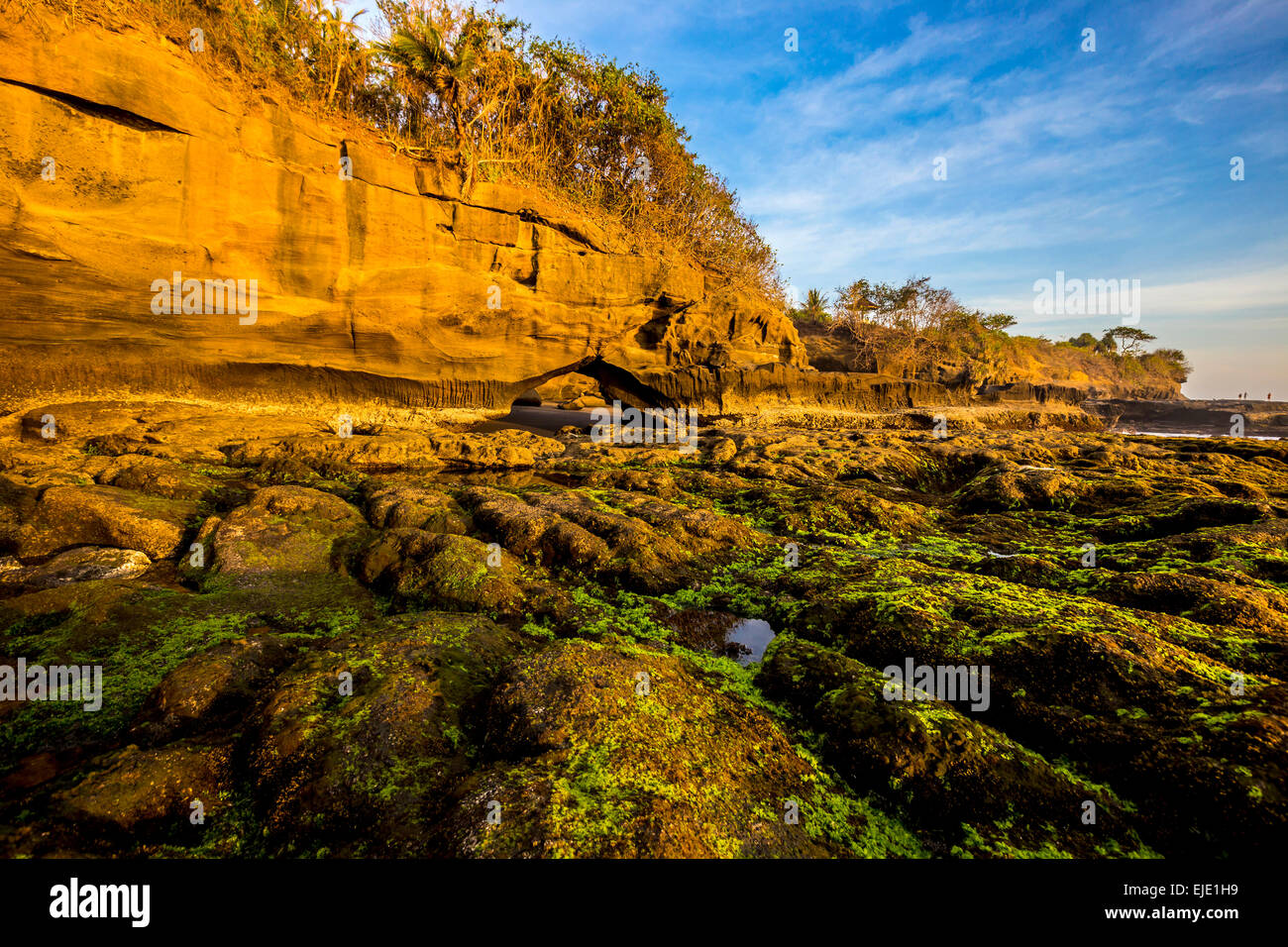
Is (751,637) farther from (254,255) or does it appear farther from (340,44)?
(340,44)

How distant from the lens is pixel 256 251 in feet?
35.9

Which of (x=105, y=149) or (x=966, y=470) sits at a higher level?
(x=105, y=149)

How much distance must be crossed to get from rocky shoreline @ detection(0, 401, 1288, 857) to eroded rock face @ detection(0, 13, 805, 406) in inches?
194

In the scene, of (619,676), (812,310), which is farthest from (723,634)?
(812,310)

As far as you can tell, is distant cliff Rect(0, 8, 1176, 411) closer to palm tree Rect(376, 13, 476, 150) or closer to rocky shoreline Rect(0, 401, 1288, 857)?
palm tree Rect(376, 13, 476, 150)

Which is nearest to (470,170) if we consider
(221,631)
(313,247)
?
(313,247)

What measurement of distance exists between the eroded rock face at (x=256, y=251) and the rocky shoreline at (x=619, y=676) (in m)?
4.92

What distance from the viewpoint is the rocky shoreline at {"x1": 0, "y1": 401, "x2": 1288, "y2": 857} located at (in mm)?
2049

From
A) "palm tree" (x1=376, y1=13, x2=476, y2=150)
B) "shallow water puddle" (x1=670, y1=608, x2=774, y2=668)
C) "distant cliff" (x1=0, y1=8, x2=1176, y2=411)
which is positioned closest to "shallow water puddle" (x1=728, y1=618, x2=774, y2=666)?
"shallow water puddle" (x1=670, y1=608, x2=774, y2=668)

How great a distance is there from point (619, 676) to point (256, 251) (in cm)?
1306

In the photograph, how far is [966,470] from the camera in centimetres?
1095

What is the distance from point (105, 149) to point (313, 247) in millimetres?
3334

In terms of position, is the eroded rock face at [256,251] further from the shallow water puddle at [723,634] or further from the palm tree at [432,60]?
the shallow water puddle at [723,634]
